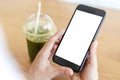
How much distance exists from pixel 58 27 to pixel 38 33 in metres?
0.21

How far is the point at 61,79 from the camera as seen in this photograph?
0.77 metres

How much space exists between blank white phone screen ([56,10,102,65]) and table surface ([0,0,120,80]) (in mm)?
94

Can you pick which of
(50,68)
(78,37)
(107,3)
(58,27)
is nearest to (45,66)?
(50,68)

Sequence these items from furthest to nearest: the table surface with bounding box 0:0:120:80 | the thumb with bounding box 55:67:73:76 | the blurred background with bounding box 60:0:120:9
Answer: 1. the blurred background with bounding box 60:0:120:9
2. the table surface with bounding box 0:0:120:80
3. the thumb with bounding box 55:67:73:76

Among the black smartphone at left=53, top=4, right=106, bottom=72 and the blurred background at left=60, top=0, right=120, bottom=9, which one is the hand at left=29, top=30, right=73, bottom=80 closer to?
the black smartphone at left=53, top=4, right=106, bottom=72

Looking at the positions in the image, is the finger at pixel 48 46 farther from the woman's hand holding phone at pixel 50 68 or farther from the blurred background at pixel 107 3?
the blurred background at pixel 107 3

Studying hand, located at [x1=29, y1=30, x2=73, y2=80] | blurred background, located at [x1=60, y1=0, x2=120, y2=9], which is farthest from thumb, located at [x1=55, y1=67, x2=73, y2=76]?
blurred background, located at [x1=60, y1=0, x2=120, y2=9]

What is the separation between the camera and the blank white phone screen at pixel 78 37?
709 mm

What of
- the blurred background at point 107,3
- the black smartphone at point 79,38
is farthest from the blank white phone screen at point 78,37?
the blurred background at point 107,3

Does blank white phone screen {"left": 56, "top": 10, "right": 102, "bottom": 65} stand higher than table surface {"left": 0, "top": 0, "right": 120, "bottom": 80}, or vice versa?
blank white phone screen {"left": 56, "top": 10, "right": 102, "bottom": 65}

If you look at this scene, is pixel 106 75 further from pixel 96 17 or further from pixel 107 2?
pixel 107 2

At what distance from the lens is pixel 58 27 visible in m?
0.94

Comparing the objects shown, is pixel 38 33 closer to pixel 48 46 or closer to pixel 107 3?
pixel 48 46

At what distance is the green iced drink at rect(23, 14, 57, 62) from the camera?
745mm
